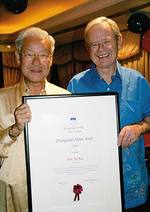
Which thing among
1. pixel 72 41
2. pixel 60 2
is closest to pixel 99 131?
pixel 60 2

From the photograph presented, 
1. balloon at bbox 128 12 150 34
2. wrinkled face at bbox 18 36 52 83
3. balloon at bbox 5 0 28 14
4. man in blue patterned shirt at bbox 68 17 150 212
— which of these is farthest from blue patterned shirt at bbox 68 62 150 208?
balloon at bbox 128 12 150 34

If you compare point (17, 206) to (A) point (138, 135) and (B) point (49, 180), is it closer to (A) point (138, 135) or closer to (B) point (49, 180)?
(B) point (49, 180)

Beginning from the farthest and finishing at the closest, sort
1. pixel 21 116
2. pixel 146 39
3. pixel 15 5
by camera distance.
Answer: pixel 146 39
pixel 15 5
pixel 21 116

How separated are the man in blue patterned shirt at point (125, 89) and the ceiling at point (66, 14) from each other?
4.26 m

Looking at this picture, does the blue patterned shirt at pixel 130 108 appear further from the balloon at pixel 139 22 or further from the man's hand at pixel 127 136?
the balloon at pixel 139 22

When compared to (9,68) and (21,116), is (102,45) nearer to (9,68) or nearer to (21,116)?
(21,116)

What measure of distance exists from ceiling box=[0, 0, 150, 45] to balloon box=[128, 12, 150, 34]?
0.27 m

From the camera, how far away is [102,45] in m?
2.09

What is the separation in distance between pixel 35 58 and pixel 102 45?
412mm

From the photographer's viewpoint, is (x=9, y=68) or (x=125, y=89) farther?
(x=9, y=68)

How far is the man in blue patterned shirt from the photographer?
206cm

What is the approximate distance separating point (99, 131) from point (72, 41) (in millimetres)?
8904

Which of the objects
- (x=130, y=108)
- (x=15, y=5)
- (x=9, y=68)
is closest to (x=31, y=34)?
(x=130, y=108)

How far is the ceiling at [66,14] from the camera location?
6.48m
